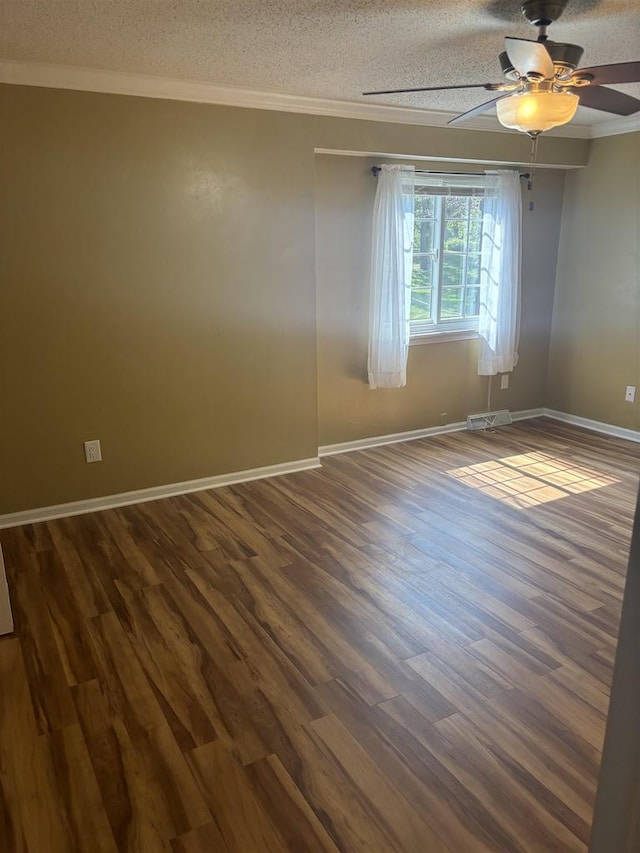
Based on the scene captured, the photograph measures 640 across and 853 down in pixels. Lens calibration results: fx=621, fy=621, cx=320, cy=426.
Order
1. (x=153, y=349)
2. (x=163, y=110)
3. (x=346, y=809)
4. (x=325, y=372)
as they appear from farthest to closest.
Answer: (x=325, y=372), (x=153, y=349), (x=163, y=110), (x=346, y=809)

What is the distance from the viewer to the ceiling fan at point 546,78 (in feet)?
7.44

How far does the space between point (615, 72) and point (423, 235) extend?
253 cm

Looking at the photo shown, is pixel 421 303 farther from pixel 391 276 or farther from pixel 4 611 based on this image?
pixel 4 611

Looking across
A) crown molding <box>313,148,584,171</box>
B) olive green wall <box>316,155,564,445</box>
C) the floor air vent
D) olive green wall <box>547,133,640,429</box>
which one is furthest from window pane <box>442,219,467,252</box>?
the floor air vent

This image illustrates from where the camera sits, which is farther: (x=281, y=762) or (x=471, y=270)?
(x=471, y=270)

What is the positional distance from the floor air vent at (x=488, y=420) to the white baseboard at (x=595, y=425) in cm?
50

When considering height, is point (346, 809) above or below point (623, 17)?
below

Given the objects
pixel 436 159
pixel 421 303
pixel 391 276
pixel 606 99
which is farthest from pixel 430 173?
pixel 606 99

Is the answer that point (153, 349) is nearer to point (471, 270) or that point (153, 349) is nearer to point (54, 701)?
point (54, 701)

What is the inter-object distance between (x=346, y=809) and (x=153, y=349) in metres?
2.74

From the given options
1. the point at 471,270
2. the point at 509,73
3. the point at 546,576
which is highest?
the point at 509,73

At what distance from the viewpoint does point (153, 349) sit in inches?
147

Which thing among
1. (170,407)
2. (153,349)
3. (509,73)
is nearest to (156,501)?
(170,407)

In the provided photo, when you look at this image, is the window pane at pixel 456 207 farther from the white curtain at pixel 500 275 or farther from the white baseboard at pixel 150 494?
the white baseboard at pixel 150 494
